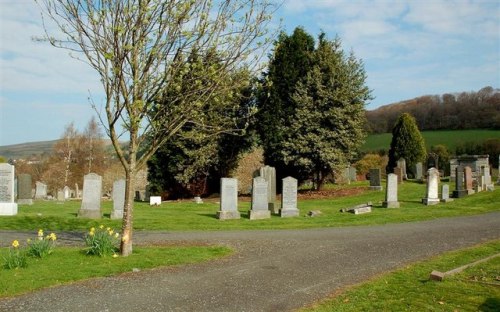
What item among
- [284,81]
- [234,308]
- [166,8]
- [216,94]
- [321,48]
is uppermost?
[321,48]

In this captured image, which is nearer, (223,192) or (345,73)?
(223,192)

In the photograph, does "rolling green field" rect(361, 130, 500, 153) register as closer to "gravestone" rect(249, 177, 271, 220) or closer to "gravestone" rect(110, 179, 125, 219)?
"gravestone" rect(249, 177, 271, 220)

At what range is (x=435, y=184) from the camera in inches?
936

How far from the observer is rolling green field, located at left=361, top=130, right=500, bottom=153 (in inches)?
2266

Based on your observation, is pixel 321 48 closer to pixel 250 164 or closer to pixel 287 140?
pixel 287 140

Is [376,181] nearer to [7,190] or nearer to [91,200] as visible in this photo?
[91,200]

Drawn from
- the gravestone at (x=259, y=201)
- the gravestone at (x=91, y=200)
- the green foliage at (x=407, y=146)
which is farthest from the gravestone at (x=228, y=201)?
the green foliage at (x=407, y=146)

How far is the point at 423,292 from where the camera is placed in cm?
766

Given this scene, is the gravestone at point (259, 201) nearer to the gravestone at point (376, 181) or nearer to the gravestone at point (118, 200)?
the gravestone at point (118, 200)

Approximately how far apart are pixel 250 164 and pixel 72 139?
38.3 meters

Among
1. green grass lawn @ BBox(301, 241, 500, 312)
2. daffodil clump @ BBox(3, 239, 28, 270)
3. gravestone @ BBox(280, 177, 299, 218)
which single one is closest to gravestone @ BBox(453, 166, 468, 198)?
gravestone @ BBox(280, 177, 299, 218)

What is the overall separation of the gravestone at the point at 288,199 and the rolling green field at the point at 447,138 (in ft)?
127

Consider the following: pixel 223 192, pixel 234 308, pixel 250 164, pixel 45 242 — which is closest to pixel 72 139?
pixel 250 164

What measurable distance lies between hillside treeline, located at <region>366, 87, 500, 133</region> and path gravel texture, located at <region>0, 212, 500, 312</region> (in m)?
50.4
